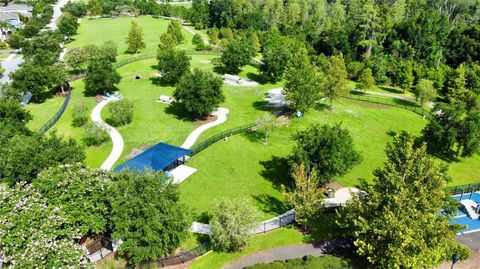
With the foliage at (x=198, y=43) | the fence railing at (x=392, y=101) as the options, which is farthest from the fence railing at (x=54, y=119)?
the fence railing at (x=392, y=101)

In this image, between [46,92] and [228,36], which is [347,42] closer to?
[228,36]

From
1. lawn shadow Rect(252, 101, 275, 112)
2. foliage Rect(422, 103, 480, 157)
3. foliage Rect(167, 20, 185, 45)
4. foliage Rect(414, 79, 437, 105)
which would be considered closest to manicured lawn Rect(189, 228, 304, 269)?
foliage Rect(422, 103, 480, 157)

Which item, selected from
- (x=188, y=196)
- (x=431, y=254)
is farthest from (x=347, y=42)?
(x=431, y=254)

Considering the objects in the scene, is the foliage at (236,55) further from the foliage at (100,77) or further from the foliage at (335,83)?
the foliage at (100,77)

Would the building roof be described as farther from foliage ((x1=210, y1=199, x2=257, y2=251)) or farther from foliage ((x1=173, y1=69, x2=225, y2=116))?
foliage ((x1=210, y1=199, x2=257, y2=251))

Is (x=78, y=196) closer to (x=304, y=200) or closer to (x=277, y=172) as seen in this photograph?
(x=304, y=200)

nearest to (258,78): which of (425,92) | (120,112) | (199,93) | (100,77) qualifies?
(199,93)
